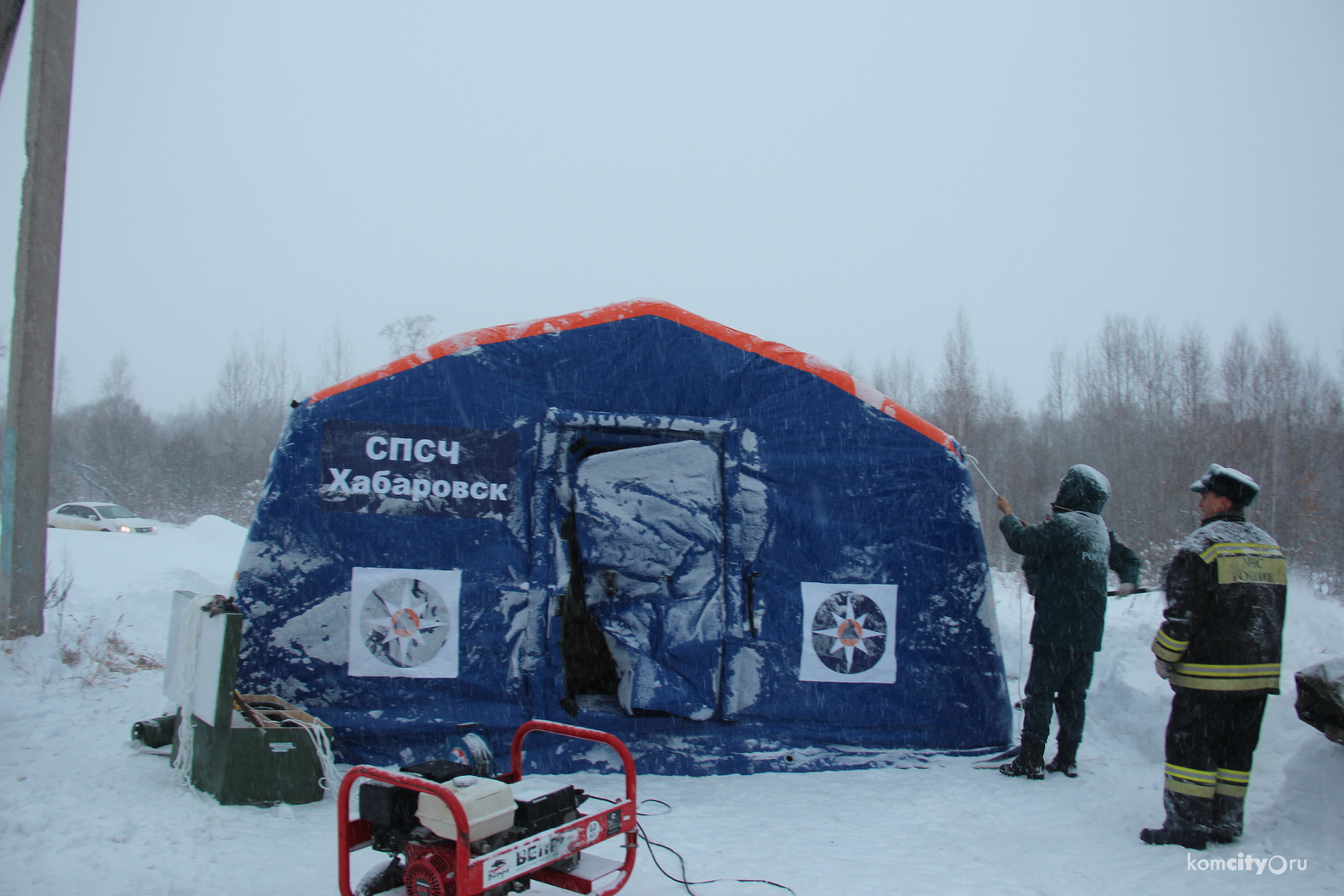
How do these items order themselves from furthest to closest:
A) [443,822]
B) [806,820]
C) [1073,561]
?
1. [1073,561]
2. [806,820]
3. [443,822]

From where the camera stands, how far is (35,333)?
6008mm

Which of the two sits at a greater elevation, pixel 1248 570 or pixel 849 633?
pixel 1248 570

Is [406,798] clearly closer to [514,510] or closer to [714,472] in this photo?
[514,510]

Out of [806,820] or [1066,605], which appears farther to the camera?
[1066,605]

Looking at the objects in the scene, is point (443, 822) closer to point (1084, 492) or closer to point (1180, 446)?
point (1084, 492)

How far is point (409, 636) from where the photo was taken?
15.5ft

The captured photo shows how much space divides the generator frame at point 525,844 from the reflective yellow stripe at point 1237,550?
291 centimetres

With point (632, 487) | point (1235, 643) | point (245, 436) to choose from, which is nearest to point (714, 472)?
point (632, 487)

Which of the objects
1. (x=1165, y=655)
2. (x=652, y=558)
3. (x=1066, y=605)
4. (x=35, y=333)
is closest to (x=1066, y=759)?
(x=1066, y=605)

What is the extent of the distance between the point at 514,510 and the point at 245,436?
128ft

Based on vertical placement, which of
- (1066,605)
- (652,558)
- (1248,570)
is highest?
(1248,570)

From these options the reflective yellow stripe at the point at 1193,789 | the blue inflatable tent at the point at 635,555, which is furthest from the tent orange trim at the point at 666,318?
the reflective yellow stripe at the point at 1193,789

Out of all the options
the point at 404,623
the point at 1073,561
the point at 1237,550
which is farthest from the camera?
the point at 1073,561

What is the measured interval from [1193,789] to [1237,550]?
1135 millimetres
